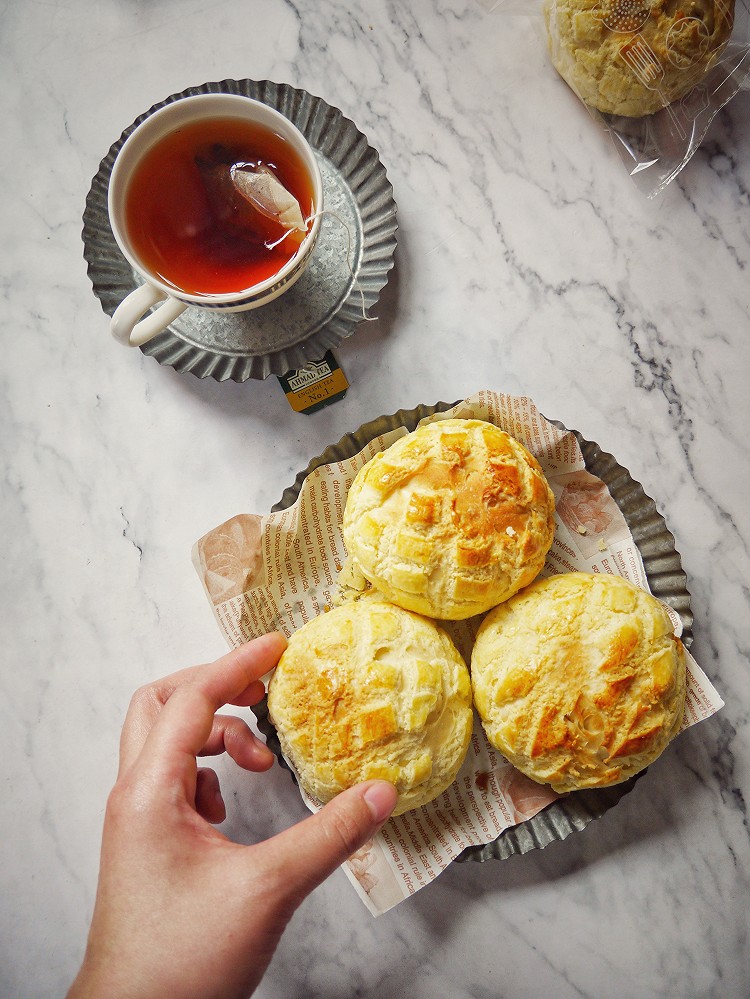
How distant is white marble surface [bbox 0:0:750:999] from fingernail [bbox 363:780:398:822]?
1.57ft

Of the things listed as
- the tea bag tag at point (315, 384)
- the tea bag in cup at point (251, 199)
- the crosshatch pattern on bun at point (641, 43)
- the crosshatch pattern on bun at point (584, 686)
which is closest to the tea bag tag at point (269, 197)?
the tea bag in cup at point (251, 199)

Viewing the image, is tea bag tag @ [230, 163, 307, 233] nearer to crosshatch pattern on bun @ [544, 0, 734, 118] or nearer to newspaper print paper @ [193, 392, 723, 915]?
newspaper print paper @ [193, 392, 723, 915]

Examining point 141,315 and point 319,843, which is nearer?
point 319,843

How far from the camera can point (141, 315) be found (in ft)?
4.63

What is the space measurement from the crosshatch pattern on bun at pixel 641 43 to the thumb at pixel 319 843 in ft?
5.24

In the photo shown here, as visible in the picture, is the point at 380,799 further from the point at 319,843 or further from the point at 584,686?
the point at 584,686

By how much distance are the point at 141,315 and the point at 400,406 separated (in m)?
0.62

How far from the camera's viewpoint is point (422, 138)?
5.90ft

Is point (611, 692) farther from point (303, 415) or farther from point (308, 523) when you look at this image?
point (303, 415)

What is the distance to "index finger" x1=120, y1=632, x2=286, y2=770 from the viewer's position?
1.31 m

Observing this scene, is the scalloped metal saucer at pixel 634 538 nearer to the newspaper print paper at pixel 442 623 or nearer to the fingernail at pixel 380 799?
the newspaper print paper at pixel 442 623

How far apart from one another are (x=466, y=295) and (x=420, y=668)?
91 centimetres

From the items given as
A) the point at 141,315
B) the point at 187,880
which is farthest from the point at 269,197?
the point at 187,880

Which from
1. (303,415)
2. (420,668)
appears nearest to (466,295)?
(303,415)
